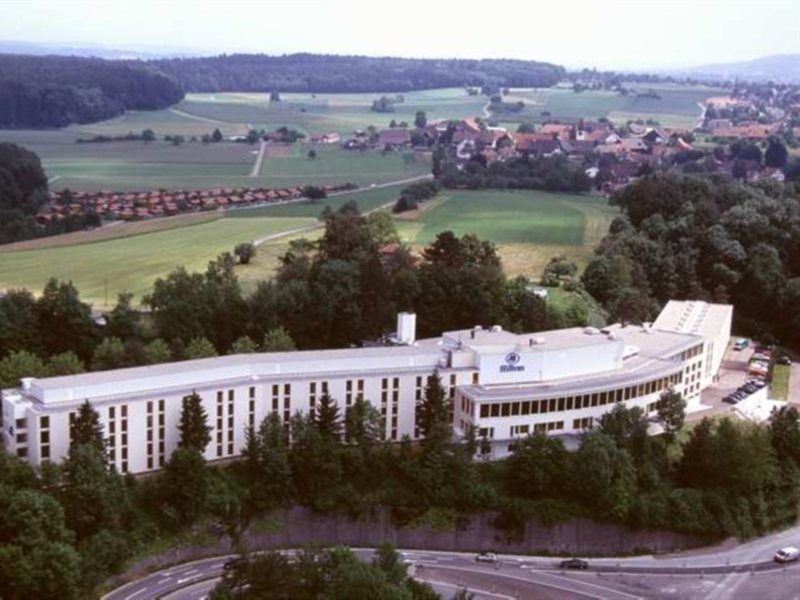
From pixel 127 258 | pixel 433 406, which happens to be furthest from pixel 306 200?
pixel 433 406

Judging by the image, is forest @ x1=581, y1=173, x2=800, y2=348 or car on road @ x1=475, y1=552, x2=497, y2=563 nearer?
car on road @ x1=475, y1=552, x2=497, y2=563

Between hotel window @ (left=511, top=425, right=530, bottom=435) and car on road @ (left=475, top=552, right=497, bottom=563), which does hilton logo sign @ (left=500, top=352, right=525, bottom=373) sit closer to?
hotel window @ (left=511, top=425, right=530, bottom=435)

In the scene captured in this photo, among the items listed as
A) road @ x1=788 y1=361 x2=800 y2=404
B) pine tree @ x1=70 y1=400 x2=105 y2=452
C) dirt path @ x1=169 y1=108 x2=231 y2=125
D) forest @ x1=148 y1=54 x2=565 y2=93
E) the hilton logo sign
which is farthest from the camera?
forest @ x1=148 y1=54 x2=565 y2=93

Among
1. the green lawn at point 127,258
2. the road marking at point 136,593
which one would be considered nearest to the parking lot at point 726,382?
the road marking at point 136,593

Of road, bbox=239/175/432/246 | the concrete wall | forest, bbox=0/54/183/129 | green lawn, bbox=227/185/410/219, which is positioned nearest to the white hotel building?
the concrete wall

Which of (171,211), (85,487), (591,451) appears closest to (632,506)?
(591,451)

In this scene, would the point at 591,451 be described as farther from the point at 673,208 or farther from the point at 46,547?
the point at 673,208
